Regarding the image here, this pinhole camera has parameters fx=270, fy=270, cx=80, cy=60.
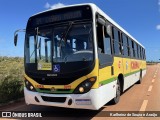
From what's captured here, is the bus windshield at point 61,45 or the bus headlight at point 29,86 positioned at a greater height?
the bus windshield at point 61,45

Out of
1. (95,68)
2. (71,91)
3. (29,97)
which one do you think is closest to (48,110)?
(29,97)

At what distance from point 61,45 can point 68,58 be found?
442 millimetres

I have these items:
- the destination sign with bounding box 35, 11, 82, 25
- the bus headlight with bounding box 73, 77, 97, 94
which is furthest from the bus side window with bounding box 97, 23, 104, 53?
the bus headlight with bounding box 73, 77, 97, 94

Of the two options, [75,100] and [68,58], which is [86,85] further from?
[68,58]

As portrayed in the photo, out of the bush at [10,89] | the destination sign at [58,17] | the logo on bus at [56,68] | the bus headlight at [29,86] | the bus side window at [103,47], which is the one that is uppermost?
the destination sign at [58,17]

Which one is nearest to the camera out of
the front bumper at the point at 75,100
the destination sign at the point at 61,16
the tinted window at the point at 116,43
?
the front bumper at the point at 75,100

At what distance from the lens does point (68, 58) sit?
7676mm

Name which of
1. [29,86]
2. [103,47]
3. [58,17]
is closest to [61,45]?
[58,17]

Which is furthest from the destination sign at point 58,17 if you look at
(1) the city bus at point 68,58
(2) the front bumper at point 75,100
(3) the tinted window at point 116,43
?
(3) the tinted window at point 116,43

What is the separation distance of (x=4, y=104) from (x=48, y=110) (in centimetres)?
246

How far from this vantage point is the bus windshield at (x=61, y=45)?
7.62 m

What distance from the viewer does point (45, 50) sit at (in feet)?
26.8

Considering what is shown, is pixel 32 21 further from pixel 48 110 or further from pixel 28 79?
pixel 48 110

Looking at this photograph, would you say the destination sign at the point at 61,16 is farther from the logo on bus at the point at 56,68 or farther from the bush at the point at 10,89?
the bush at the point at 10,89
